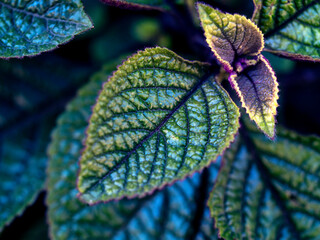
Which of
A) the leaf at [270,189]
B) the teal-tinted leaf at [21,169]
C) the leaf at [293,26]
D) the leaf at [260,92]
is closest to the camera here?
the leaf at [260,92]

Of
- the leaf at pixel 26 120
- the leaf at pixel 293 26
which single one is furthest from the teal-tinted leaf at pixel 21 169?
the leaf at pixel 293 26

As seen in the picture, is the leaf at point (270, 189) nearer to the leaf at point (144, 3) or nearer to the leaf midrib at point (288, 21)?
the leaf midrib at point (288, 21)

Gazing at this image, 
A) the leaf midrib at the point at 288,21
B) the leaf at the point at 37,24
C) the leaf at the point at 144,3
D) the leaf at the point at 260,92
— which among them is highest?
the leaf at the point at 37,24

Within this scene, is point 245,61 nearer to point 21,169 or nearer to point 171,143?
point 171,143

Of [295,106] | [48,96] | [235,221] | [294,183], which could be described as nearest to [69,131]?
[48,96]

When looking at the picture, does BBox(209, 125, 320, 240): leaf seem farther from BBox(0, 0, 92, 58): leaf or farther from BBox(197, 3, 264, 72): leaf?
BBox(0, 0, 92, 58): leaf

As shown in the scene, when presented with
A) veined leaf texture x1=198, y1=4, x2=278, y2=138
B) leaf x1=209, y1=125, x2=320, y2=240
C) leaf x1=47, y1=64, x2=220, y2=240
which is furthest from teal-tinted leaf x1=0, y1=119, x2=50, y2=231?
veined leaf texture x1=198, y1=4, x2=278, y2=138
